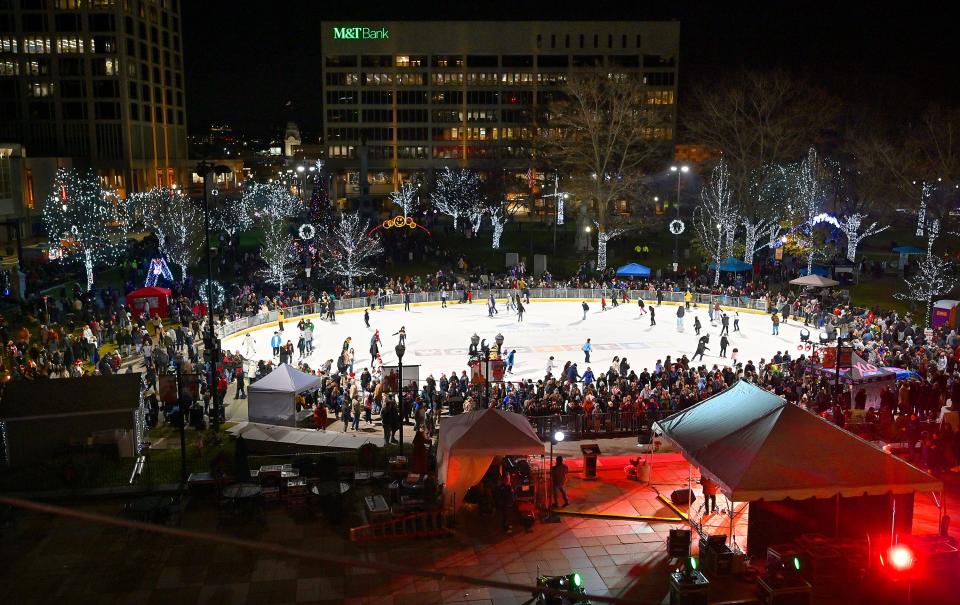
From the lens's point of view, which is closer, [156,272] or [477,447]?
[477,447]

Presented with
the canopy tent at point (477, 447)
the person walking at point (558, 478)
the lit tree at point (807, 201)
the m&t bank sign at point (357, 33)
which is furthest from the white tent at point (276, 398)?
the m&t bank sign at point (357, 33)

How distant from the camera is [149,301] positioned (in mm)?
31328

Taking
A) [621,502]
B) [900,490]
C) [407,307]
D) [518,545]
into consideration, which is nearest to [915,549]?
[900,490]

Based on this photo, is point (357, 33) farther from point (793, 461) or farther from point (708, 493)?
point (793, 461)

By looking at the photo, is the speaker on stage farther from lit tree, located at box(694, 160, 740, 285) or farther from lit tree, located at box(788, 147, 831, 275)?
lit tree, located at box(788, 147, 831, 275)

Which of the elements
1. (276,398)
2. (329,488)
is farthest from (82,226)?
(329,488)

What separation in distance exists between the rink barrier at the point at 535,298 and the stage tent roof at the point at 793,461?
25.8 m

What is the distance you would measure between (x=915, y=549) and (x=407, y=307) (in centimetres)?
3056

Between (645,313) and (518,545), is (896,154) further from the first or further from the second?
(518,545)

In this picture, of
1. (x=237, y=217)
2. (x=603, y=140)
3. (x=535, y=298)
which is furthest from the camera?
(x=237, y=217)

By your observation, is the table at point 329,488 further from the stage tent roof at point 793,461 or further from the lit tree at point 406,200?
the lit tree at point 406,200

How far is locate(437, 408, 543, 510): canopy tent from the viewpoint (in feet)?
43.4

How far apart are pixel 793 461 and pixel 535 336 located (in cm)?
2210

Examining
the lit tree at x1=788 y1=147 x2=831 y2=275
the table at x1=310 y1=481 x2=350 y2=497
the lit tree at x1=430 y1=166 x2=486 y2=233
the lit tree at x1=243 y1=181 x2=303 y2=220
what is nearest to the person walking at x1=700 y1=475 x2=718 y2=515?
the table at x1=310 y1=481 x2=350 y2=497
